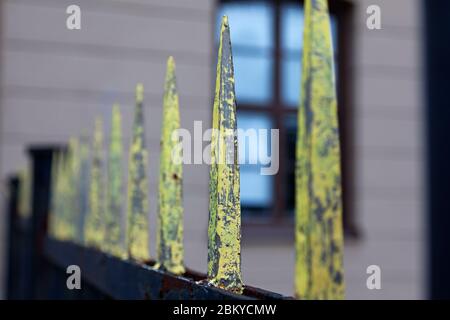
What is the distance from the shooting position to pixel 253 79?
6062mm

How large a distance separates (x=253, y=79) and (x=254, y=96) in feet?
0.45

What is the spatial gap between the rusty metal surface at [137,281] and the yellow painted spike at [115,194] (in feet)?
0.15

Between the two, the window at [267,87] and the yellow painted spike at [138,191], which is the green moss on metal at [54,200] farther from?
the window at [267,87]

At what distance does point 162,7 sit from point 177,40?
263 mm

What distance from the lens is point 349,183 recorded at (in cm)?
613

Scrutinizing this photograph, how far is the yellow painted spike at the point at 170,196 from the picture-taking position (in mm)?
1294

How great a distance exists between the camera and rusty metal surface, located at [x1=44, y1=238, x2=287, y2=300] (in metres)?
0.98

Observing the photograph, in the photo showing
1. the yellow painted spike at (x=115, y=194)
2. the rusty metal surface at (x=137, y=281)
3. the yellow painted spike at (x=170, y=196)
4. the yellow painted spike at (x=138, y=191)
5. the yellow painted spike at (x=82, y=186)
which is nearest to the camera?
the rusty metal surface at (x=137, y=281)

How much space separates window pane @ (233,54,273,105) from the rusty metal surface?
3.98 metres

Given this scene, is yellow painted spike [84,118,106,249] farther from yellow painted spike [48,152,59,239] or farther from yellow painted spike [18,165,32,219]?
yellow painted spike [18,165,32,219]

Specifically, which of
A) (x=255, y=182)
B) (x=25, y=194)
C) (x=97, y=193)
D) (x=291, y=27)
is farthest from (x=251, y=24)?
(x=97, y=193)

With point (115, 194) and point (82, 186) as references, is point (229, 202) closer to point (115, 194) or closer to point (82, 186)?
point (115, 194)

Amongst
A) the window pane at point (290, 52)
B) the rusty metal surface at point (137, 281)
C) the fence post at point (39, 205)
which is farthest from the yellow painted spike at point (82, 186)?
the window pane at point (290, 52)

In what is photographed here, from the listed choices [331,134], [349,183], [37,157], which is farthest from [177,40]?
[331,134]
